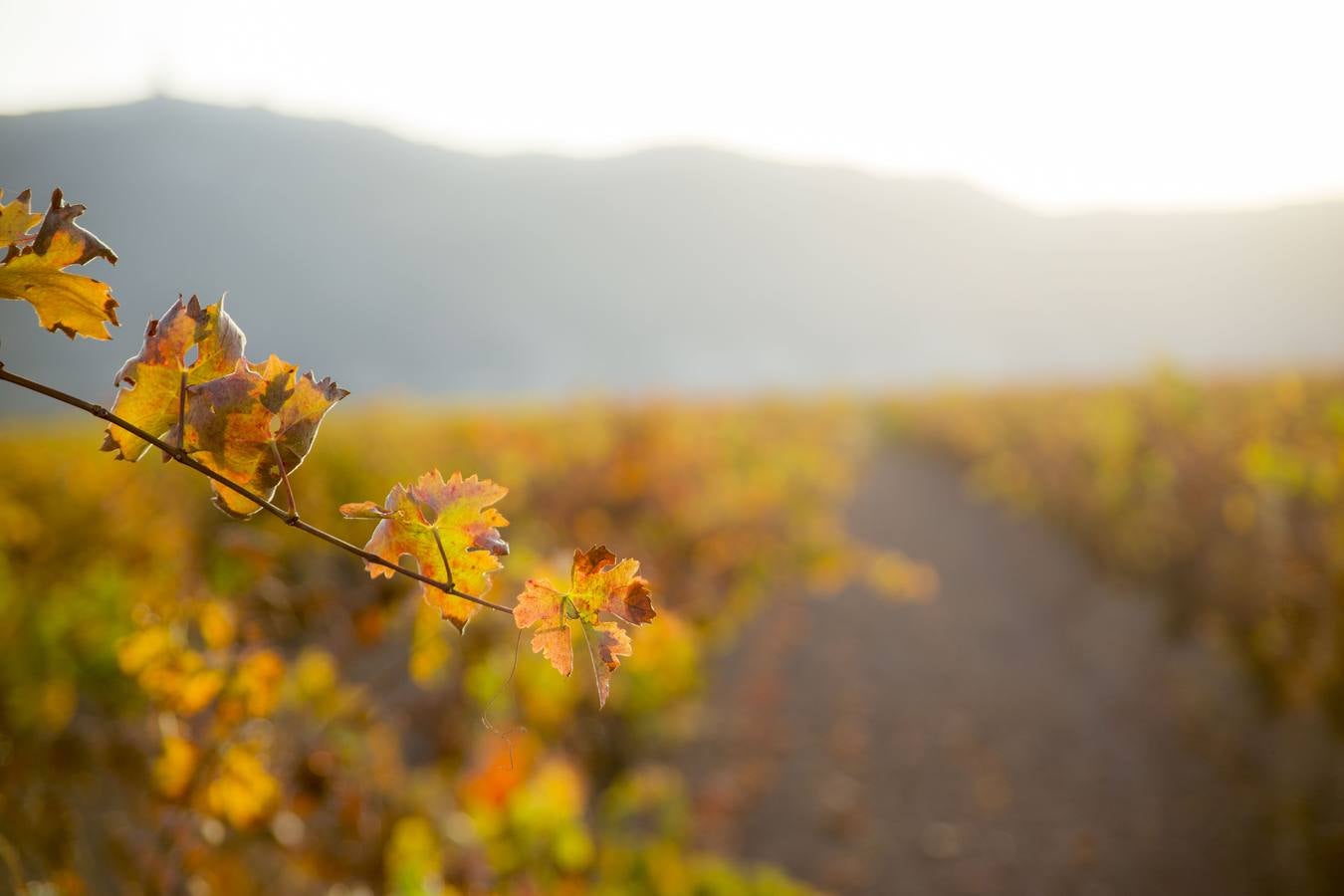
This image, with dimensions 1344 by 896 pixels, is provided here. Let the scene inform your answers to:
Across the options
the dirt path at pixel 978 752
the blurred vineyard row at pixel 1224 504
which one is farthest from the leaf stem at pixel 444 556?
the blurred vineyard row at pixel 1224 504

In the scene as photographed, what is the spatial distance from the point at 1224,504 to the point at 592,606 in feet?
19.9

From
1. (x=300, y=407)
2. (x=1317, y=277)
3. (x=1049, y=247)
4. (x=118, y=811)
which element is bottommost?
(x=118, y=811)

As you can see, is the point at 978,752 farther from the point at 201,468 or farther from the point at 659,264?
→ the point at 659,264

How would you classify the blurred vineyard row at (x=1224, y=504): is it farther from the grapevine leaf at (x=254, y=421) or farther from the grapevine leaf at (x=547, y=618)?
the grapevine leaf at (x=254, y=421)

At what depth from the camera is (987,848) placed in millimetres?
3268

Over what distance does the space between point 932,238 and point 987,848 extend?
291 feet

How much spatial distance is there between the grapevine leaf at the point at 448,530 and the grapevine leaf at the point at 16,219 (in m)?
0.19

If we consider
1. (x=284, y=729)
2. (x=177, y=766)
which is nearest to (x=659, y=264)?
(x=284, y=729)

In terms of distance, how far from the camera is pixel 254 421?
1.34 ft

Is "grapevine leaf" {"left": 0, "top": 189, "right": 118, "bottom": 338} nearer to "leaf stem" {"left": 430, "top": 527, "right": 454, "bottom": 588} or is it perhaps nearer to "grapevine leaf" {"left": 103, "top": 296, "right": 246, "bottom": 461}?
"grapevine leaf" {"left": 103, "top": 296, "right": 246, "bottom": 461}

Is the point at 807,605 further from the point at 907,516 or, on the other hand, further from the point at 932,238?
the point at 932,238

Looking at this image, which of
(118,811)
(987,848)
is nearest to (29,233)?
(118,811)

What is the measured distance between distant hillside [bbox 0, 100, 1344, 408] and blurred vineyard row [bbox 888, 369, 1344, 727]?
3596 mm

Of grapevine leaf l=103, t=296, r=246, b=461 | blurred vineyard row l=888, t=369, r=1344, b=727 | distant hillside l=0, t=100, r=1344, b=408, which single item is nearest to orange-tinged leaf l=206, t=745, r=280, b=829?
distant hillside l=0, t=100, r=1344, b=408
